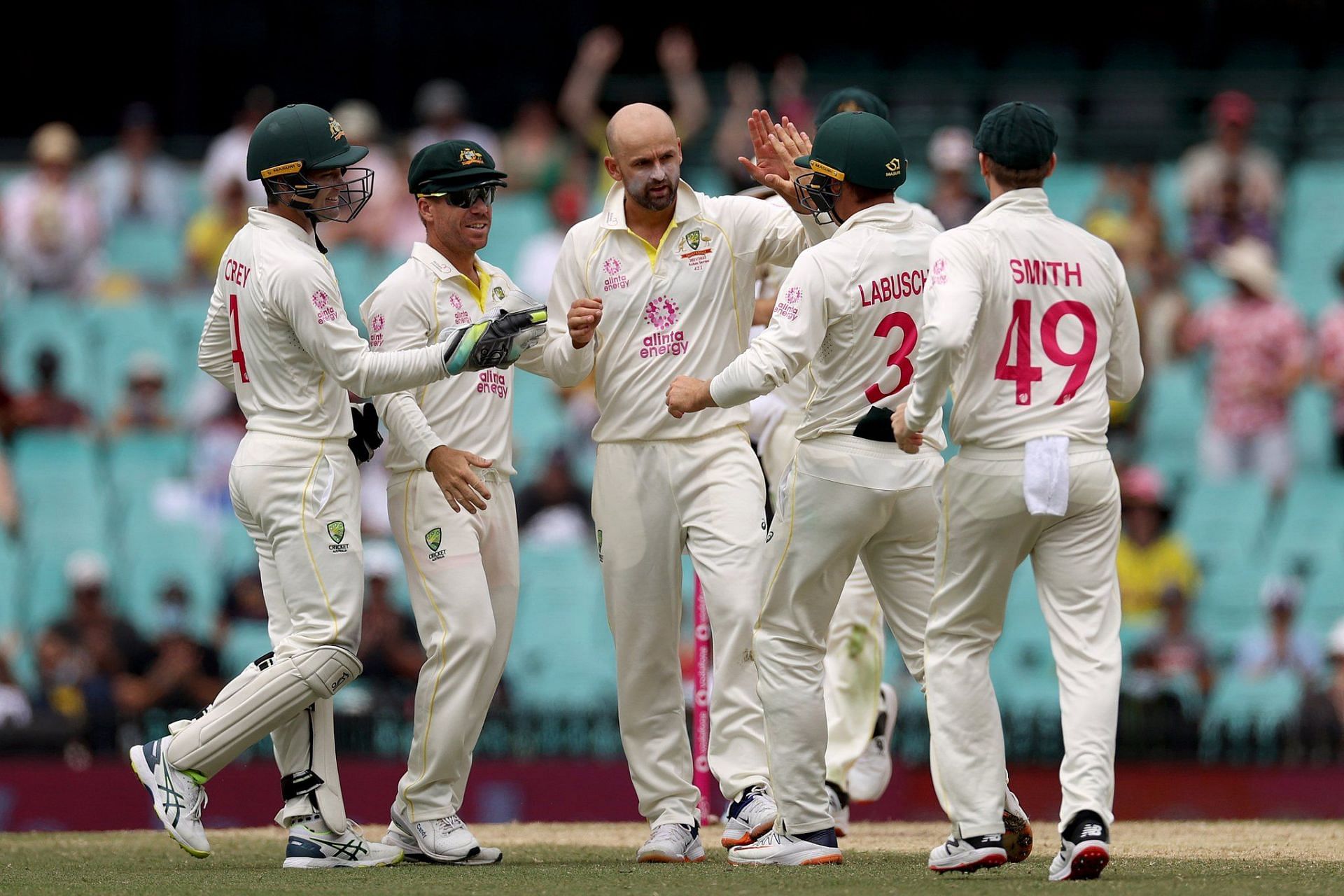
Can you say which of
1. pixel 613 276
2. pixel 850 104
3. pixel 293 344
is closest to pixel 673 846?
pixel 613 276

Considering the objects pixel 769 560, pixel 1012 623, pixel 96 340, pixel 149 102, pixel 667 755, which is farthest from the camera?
pixel 149 102

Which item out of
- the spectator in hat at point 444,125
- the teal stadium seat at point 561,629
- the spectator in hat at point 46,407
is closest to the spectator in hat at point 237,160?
the spectator in hat at point 444,125

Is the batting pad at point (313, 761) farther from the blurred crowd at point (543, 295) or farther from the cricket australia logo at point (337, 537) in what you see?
the blurred crowd at point (543, 295)

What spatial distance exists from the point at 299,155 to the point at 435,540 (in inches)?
58.8

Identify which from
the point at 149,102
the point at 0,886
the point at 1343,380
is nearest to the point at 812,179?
the point at 0,886

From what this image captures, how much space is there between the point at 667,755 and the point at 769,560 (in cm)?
103

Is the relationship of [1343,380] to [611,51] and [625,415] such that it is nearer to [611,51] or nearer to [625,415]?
[611,51]

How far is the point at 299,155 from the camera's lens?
7559mm

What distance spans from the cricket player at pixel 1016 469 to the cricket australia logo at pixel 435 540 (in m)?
1.93

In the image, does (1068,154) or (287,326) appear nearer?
(287,326)

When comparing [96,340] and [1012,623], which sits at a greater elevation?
[96,340]

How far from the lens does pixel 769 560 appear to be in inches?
286

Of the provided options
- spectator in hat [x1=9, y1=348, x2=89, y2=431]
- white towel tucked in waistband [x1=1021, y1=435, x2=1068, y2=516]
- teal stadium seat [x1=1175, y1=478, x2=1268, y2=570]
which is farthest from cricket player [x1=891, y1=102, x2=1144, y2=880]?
spectator in hat [x1=9, y1=348, x2=89, y2=431]

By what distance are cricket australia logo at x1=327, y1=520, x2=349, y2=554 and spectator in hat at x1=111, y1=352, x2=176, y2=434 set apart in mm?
8791
